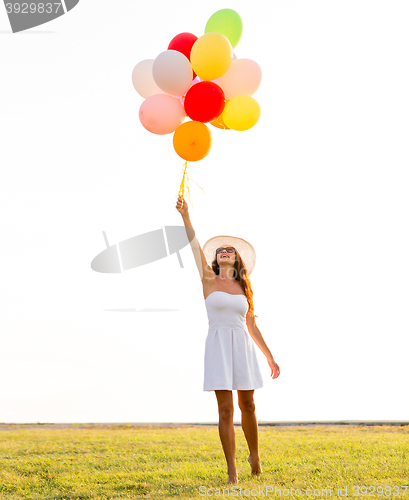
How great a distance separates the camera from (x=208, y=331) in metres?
4.94

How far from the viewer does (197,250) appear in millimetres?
5012

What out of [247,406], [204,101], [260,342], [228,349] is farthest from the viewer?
[260,342]

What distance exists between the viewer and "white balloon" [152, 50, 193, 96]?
5.21 meters

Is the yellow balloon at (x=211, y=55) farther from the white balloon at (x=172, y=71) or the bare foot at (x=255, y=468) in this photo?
the bare foot at (x=255, y=468)

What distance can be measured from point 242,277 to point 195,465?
242cm

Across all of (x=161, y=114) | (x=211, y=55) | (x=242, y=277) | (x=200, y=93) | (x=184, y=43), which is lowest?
(x=242, y=277)

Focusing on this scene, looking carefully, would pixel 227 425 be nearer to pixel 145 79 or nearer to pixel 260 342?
pixel 260 342

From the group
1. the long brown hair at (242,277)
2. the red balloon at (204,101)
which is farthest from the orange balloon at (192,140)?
the long brown hair at (242,277)

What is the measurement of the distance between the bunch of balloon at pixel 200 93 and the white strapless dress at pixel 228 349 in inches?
53.6

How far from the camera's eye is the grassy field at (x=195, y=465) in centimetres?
466

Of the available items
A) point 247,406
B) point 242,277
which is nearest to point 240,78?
point 242,277

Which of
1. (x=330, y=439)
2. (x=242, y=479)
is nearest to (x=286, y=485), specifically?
(x=242, y=479)

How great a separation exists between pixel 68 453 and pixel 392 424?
240 inches

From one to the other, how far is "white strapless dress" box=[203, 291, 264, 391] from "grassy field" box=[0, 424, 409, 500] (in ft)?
3.08
